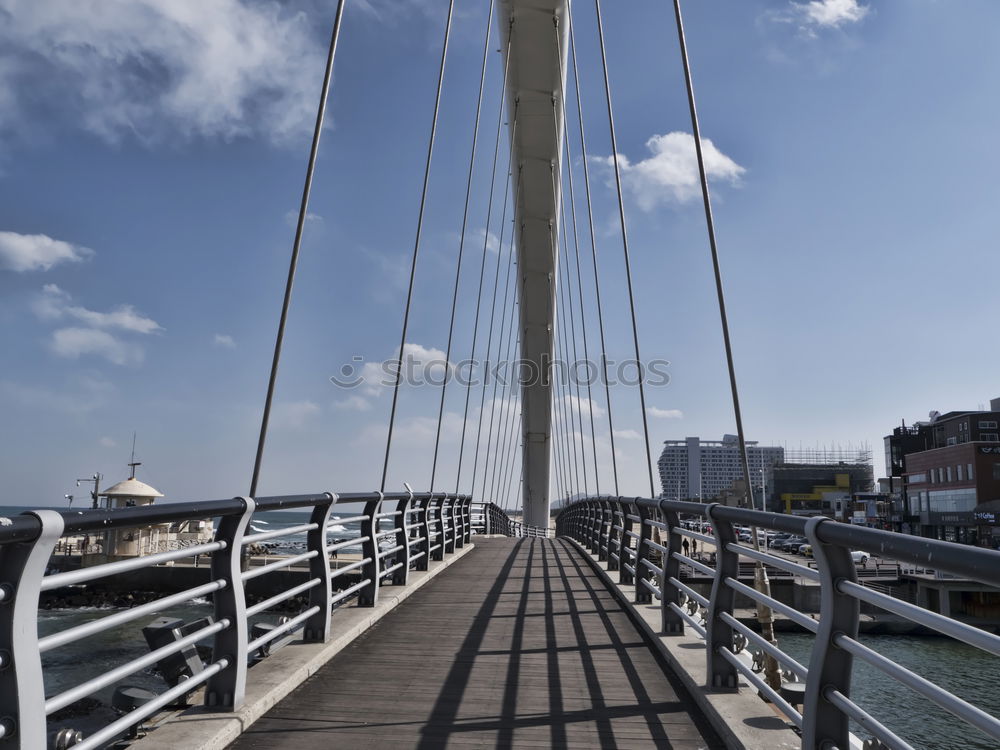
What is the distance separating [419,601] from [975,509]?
50614 millimetres

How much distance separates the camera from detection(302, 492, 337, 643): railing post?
471 centimetres

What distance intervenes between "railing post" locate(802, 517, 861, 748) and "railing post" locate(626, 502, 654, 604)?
388 centimetres

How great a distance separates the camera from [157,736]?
2994 mm

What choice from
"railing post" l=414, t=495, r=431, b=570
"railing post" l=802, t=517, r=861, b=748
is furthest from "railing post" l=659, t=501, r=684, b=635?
"railing post" l=414, t=495, r=431, b=570

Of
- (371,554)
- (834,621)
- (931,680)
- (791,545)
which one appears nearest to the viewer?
(834,621)

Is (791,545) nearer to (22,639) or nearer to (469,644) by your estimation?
(469,644)

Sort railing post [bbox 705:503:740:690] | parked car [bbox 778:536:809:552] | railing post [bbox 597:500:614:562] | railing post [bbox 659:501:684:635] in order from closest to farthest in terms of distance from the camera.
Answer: railing post [bbox 705:503:740:690] → railing post [bbox 659:501:684:635] → railing post [bbox 597:500:614:562] → parked car [bbox 778:536:809:552]

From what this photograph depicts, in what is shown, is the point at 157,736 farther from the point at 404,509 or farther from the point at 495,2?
the point at 495,2

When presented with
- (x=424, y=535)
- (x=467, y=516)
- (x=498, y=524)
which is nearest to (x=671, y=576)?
(x=424, y=535)

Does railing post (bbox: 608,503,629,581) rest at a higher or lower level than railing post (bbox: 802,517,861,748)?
higher

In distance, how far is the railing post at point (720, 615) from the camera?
12.5 feet

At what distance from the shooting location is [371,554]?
6.29m

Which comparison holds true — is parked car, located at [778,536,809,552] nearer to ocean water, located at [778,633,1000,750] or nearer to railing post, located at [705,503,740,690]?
ocean water, located at [778,633,1000,750]

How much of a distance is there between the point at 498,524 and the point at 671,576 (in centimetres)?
2440
